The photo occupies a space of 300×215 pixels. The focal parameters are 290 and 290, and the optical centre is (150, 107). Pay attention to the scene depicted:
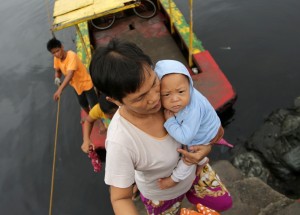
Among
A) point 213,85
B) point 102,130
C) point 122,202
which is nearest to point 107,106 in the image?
point 122,202

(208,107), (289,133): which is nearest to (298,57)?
(289,133)

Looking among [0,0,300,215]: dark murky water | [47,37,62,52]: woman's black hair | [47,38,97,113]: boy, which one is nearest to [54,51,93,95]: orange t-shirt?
[47,38,97,113]: boy

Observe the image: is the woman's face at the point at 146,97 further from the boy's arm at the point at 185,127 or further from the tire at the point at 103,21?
the tire at the point at 103,21

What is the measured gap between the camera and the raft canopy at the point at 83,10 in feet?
16.7

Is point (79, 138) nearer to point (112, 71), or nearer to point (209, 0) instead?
point (112, 71)

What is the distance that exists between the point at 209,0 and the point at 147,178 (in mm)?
9517

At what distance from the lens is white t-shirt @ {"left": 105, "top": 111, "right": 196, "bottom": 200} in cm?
176

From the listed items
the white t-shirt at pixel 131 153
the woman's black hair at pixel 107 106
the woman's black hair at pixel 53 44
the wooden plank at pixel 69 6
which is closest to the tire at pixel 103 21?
the wooden plank at pixel 69 6

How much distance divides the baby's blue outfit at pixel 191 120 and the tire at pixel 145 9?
7.29m

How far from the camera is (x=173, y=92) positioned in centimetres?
193

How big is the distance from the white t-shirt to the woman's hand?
6cm

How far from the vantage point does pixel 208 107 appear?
7.14ft

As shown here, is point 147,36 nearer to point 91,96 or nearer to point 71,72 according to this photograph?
point 91,96

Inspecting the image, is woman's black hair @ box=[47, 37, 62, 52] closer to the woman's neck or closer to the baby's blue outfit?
the baby's blue outfit
